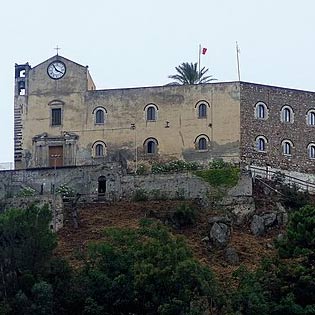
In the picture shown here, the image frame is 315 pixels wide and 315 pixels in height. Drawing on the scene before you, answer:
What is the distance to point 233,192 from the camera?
68375 millimetres

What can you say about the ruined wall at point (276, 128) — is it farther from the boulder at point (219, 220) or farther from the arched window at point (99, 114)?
the arched window at point (99, 114)

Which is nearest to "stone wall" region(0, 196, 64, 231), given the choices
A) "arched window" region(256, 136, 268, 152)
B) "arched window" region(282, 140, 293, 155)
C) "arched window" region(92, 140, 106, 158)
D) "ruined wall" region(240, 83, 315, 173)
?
"arched window" region(92, 140, 106, 158)

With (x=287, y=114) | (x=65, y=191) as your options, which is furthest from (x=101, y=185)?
(x=287, y=114)

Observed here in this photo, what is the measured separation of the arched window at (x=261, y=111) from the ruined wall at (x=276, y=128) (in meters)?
0.20

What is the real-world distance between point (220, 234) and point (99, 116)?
15.3 meters

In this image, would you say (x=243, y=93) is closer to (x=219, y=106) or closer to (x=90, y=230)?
(x=219, y=106)

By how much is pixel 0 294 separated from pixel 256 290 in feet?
39.8

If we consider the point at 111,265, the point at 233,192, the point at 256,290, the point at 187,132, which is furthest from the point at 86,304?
the point at 187,132

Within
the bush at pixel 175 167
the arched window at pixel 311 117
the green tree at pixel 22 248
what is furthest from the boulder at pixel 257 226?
the arched window at pixel 311 117

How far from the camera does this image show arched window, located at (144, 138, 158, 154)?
2938 inches

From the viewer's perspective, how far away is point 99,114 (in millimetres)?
75625

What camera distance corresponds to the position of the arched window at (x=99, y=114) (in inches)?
2972

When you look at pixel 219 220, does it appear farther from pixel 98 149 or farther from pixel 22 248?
pixel 98 149

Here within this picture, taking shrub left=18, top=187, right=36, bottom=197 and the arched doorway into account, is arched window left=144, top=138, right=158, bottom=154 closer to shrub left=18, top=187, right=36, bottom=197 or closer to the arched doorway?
the arched doorway
